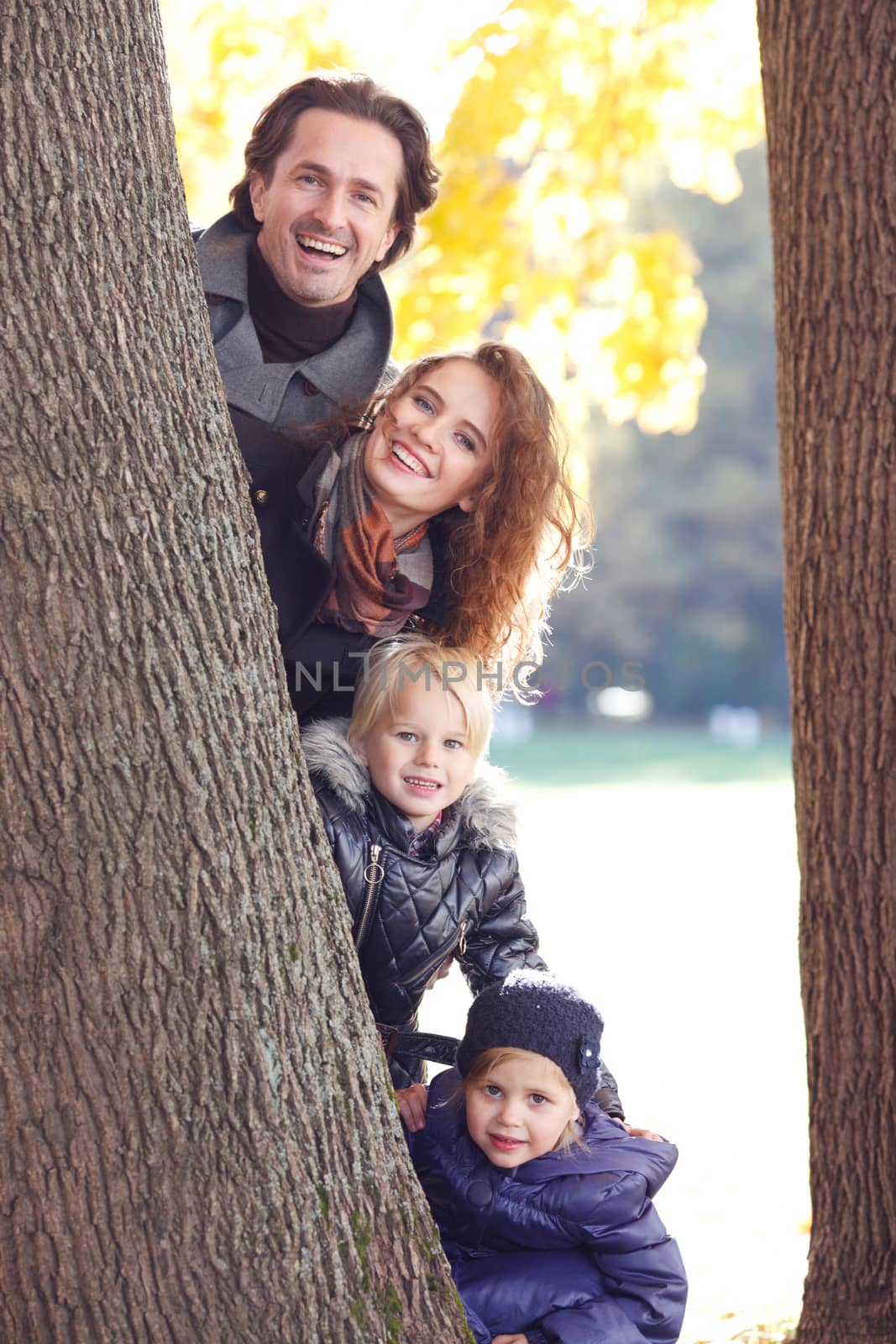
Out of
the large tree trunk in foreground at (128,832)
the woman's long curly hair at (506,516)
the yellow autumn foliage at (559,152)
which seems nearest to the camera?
the large tree trunk in foreground at (128,832)

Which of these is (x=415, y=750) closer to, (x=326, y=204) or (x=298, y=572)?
(x=298, y=572)

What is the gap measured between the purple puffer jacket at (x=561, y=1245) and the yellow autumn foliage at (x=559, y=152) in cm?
430

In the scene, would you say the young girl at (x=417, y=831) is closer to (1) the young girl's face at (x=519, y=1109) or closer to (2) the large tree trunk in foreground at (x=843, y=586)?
(1) the young girl's face at (x=519, y=1109)

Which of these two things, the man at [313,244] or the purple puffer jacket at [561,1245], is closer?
the purple puffer jacket at [561,1245]

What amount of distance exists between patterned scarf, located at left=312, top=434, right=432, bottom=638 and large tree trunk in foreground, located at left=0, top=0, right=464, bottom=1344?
81 centimetres

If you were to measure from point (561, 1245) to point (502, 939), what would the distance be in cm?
55

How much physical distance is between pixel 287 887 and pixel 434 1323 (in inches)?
24.9

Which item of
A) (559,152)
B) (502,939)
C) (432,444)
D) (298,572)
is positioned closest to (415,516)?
(432,444)

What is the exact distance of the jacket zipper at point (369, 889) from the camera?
8.26ft

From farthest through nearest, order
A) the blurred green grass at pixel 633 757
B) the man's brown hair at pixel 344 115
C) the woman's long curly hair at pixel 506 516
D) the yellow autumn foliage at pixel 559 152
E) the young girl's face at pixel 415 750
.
Answer: 1. the blurred green grass at pixel 633 757
2. the yellow autumn foliage at pixel 559 152
3. the man's brown hair at pixel 344 115
4. the woman's long curly hair at pixel 506 516
5. the young girl's face at pixel 415 750

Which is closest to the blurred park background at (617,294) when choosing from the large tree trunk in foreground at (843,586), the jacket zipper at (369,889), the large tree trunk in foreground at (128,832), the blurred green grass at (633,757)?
the jacket zipper at (369,889)

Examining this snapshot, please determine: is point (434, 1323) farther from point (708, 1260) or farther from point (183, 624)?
point (708, 1260)

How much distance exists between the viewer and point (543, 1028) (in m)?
2.54

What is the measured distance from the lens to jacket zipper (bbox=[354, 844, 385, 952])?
8.26 ft
